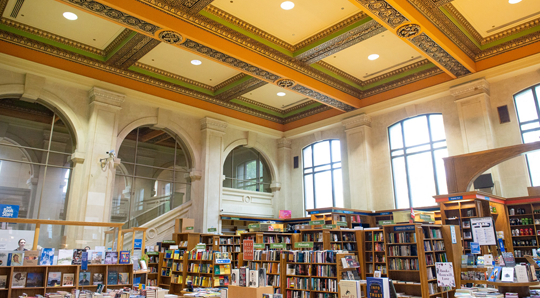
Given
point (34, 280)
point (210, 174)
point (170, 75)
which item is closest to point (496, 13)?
point (170, 75)

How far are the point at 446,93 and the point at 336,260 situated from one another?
8.05m

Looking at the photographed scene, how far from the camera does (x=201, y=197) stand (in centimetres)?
1437

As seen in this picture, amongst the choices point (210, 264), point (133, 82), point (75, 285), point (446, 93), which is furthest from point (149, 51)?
point (446, 93)

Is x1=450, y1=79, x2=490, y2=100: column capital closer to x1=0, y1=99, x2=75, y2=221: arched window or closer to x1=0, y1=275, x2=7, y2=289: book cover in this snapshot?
x1=0, y1=99, x2=75, y2=221: arched window

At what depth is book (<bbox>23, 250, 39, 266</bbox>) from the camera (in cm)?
638

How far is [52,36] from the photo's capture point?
37.1 feet

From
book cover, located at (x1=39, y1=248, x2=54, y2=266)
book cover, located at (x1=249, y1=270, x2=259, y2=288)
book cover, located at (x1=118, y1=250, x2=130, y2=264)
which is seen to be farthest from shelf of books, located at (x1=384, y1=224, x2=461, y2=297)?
book cover, located at (x1=39, y1=248, x2=54, y2=266)

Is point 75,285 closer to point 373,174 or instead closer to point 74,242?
point 74,242

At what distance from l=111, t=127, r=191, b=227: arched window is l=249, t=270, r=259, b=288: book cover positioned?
979 centimetres

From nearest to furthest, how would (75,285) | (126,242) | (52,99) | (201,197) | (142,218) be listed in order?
(75,285), (52,99), (126,242), (201,197), (142,218)

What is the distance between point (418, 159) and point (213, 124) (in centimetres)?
788

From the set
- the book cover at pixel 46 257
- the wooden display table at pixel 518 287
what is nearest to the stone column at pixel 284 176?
the book cover at pixel 46 257

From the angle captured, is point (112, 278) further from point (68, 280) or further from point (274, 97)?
point (274, 97)

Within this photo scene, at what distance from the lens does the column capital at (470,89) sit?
39.2 ft
